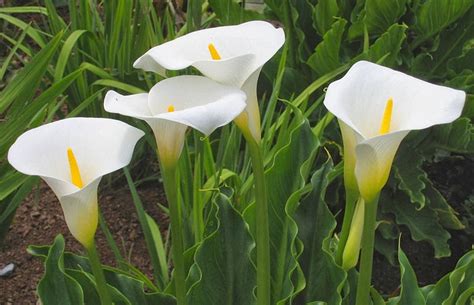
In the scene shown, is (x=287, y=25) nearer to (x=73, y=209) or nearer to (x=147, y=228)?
(x=147, y=228)

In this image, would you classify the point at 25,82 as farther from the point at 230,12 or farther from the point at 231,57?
the point at 231,57

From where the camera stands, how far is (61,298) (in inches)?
44.9

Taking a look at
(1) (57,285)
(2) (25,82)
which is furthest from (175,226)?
(2) (25,82)

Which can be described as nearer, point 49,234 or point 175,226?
point 175,226

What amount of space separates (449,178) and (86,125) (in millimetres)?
1419

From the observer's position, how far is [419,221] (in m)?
1.79

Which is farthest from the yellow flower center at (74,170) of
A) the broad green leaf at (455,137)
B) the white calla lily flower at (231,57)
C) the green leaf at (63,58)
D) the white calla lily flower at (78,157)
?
the broad green leaf at (455,137)

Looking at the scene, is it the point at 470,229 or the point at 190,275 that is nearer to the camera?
the point at 190,275

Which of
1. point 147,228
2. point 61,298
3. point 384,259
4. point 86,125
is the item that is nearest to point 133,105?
point 86,125

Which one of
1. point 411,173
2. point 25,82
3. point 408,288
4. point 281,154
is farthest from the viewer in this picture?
point 411,173

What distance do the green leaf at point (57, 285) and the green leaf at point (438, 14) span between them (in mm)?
1067

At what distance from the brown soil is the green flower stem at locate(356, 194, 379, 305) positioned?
97 cm

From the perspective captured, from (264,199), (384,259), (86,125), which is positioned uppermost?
(86,125)

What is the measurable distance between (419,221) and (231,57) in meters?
1.07
